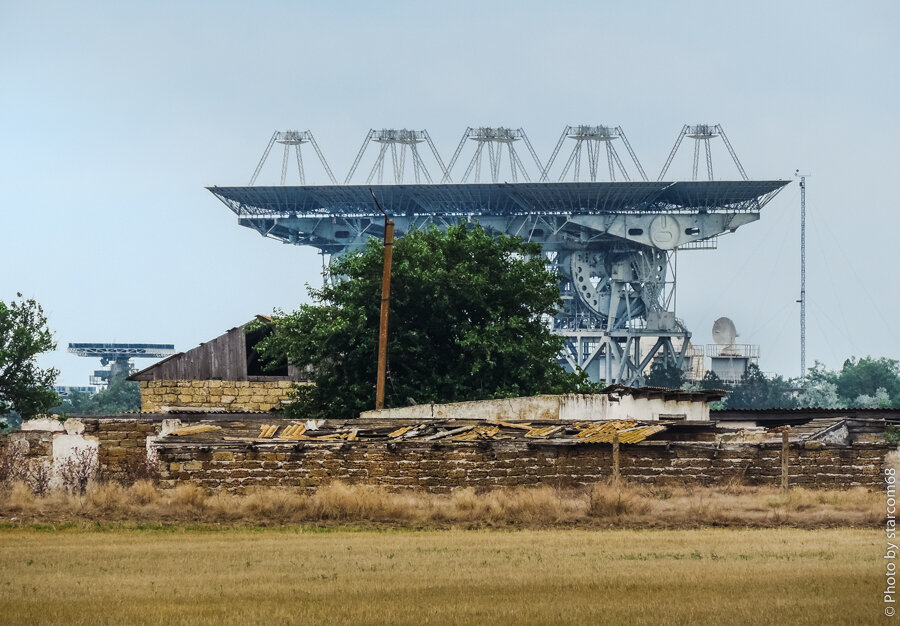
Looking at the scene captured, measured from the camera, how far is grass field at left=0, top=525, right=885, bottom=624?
57.2 ft

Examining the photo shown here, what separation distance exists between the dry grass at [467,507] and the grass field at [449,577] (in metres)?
1.43

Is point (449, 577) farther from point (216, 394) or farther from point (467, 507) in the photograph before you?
point (216, 394)

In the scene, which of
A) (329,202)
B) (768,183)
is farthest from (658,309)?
(329,202)

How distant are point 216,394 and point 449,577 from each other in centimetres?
4063

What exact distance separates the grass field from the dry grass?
1.43m

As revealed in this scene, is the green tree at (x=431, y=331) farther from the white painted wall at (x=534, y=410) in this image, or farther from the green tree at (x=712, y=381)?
the green tree at (x=712, y=381)

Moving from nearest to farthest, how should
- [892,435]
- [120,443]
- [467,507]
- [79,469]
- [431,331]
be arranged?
[467,507], [120,443], [79,469], [892,435], [431,331]

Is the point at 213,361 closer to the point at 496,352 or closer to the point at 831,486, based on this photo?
the point at 496,352

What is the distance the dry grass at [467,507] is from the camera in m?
28.1

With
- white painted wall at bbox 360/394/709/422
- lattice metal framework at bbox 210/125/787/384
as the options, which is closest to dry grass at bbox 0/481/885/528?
white painted wall at bbox 360/394/709/422

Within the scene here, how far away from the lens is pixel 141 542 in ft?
83.1

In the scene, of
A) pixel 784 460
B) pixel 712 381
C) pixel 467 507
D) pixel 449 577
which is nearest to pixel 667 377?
pixel 712 381

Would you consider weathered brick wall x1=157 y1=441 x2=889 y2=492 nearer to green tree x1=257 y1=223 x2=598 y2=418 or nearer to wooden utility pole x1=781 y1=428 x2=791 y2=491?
wooden utility pole x1=781 y1=428 x2=791 y2=491

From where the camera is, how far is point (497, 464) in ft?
105
